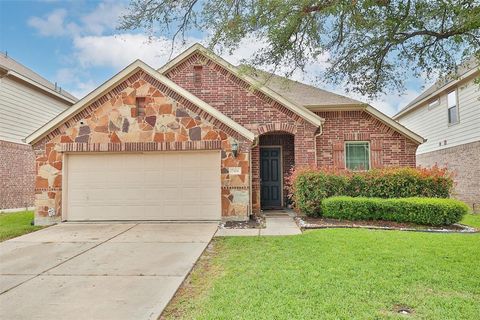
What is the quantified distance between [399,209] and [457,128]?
8726 mm

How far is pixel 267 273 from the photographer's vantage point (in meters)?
5.27

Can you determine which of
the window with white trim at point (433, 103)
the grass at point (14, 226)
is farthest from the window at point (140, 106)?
the window with white trim at point (433, 103)

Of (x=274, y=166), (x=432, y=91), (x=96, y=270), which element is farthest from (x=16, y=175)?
(x=432, y=91)

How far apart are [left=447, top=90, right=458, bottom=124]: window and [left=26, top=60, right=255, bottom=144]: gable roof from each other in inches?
427

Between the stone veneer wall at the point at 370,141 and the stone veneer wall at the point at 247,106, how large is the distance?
4.10ft

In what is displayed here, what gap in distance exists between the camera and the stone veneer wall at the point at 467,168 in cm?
1463

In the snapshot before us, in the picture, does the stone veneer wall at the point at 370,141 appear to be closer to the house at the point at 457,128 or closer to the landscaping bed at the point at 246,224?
the house at the point at 457,128

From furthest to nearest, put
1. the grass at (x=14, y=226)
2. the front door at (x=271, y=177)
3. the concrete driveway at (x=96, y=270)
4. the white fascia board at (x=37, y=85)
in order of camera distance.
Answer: the white fascia board at (x=37, y=85) < the front door at (x=271, y=177) < the grass at (x=14, y=226) < the concrete driveway at (x=96, y=270)

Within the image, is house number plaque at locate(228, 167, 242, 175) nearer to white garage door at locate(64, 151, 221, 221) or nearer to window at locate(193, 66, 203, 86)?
white garage door at locate(64, 151, 221, 221)

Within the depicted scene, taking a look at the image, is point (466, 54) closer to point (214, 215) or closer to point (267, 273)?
point (267, 273)

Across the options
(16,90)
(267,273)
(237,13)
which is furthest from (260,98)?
(16,90)

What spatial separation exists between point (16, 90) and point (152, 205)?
989 cm

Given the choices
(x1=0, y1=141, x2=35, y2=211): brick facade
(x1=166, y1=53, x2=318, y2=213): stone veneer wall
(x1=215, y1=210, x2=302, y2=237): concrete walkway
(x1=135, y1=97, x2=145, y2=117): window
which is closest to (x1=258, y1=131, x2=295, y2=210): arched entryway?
(x1=166, y1=53, x2=318, y2=213): stone veneer wall

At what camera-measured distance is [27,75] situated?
17.2m
